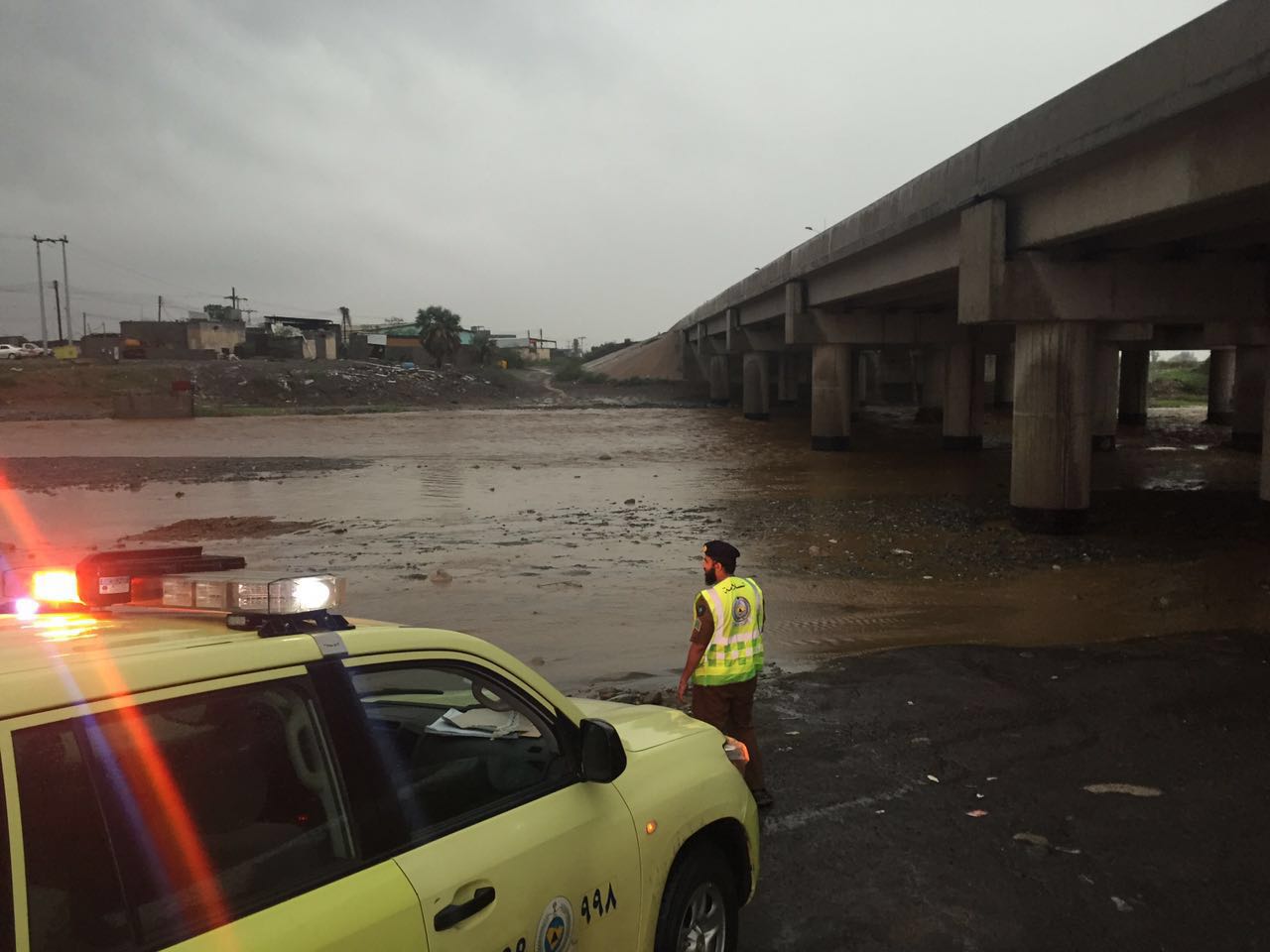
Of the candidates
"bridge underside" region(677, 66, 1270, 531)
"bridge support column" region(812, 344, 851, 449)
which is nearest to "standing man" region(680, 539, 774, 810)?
"bridge underside" region(677, 66, 1270, 531)

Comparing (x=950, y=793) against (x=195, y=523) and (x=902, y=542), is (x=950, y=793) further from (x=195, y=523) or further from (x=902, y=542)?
(x=195, y=523)

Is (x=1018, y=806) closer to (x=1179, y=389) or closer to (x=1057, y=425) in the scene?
(x=1057, y=425)

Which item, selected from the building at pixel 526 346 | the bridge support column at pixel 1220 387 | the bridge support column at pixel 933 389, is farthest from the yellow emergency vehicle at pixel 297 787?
the building at pixel 526 346

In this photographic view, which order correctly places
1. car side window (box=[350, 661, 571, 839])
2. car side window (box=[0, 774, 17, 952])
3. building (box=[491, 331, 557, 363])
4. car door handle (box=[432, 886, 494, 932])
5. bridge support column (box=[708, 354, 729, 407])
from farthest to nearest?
building (box=[491, 331, 557, 363]), bridge support column (box=[708, 354, 729, 407]), car side window (box=[350, 661, 571, 839]), car door handle (box=[432, 886, 494, 932]), car side window (box=[0, 774, 17, 952])

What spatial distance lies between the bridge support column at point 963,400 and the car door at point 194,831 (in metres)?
31.1

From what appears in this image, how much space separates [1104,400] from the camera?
3150 centimetres

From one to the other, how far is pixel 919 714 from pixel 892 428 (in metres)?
37.7

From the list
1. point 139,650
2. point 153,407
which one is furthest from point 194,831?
point 153,407

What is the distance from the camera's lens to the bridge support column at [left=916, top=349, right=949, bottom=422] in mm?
45000

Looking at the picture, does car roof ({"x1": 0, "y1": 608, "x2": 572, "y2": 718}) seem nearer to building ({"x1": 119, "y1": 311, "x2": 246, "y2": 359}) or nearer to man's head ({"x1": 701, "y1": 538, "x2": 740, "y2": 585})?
man's head ({"x1": 701, "y1": 538, "x2": 740, "y2": 585})

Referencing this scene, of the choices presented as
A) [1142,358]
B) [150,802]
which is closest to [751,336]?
[1142,358]

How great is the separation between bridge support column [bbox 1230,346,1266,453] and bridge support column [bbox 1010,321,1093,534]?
17555 millimetres

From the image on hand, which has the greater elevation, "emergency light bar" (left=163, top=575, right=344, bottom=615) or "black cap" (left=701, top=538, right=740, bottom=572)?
"emergency light bar" (left=163, top=575, right=344, bottom=615)

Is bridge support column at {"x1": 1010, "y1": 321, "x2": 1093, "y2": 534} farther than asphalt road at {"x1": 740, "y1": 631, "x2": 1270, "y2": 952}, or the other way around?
bridge support column at {"x1": 1010, "y1": 321, "x2": 1093, "y2": 534}
